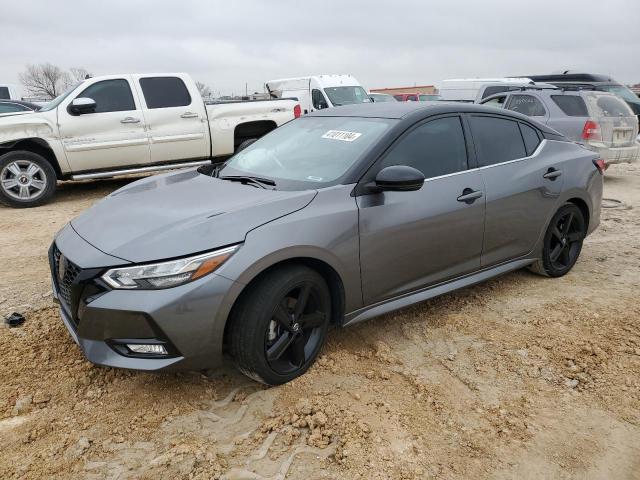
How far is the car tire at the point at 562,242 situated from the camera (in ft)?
14.2

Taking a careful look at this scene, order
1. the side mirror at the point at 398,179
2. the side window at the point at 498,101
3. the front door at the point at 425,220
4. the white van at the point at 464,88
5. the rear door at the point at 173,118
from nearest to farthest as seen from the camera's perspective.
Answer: the side mirror at the point at 398,179, the front door at the point at 425,220, the rear door at the point at 173,118, the side window at the point at 498,101, the white van at the point at 464,88

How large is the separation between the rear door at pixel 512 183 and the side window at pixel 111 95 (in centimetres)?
597

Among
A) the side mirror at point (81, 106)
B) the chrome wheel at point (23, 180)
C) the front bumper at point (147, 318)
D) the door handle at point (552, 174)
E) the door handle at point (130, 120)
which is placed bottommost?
the chrome wheel at point (23, 180)

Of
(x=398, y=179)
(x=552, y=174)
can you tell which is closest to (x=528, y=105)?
(x=552, y=174)

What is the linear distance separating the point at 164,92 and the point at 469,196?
6.27 meters

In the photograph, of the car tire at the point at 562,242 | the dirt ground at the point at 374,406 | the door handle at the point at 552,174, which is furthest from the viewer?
the car tire at the point at 562,242

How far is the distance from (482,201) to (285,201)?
154cm

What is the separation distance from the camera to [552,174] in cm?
412

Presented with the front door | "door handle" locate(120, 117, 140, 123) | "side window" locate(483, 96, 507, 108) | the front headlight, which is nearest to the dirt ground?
the front door

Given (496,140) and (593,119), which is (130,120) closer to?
(496,140)

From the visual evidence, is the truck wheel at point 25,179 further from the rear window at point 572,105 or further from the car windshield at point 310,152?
the rear window at point 572,105

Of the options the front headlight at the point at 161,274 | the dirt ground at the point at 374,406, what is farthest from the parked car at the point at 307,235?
the dirt ground at the point at 374,406

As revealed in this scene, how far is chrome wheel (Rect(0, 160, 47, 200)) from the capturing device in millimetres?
7305

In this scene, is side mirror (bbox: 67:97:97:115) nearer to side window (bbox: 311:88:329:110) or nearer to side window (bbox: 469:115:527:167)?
side window (bbox: 469:115:527:167)
